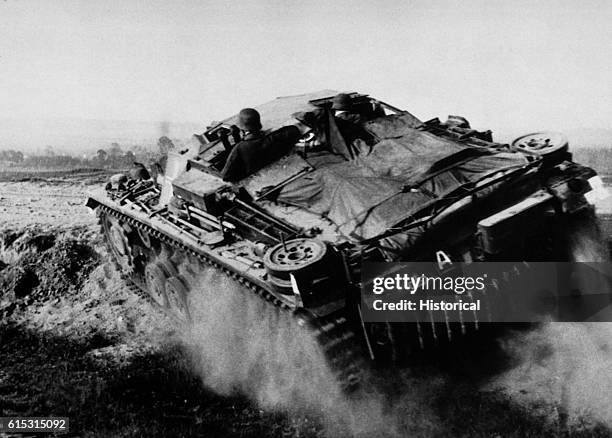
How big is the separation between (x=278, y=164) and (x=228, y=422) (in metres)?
3.28

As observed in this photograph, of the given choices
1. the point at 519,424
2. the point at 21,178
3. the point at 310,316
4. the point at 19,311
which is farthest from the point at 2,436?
the point at 21,178

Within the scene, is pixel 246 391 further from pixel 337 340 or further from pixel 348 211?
pixel 348 211

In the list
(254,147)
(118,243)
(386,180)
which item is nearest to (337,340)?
(386,180)

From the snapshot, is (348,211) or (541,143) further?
(541,143)

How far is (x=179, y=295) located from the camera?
789 centimetres

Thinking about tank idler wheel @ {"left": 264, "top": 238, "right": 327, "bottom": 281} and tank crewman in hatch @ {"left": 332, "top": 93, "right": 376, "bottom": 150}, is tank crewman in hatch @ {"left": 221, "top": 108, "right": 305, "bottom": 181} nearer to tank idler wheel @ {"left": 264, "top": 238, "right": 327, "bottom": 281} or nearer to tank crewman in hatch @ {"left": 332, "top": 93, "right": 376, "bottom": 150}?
tank crewman in hatch @ {"left": 332, "top": 93, "right": 376, "bottom": 150}

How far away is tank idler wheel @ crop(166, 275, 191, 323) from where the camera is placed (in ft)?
25.6

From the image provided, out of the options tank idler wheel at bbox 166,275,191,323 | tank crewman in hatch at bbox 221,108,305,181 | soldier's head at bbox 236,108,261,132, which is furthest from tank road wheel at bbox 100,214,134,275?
soldier's head at bbox 236,108,261,132

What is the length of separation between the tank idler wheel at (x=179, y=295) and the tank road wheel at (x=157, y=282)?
190mm

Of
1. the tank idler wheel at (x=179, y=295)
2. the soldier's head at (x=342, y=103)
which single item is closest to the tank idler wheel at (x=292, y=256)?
the tank idler wheel at (x=179, y=295)

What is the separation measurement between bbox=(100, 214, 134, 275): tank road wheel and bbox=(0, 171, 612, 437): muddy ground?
2.63ft

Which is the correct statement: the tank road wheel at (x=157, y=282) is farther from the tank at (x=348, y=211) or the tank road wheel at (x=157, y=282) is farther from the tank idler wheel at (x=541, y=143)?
the tank idler wheel at (x=541, y=143)

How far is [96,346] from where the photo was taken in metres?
7.89

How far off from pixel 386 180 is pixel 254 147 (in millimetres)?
1934
